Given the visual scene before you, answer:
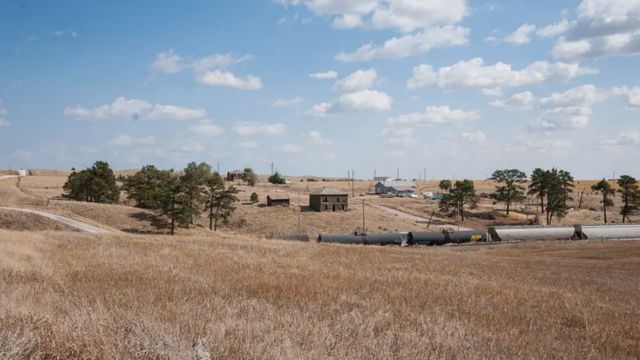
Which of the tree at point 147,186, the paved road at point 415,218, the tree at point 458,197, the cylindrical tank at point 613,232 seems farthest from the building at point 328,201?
the cylindrical tank at point 613,232

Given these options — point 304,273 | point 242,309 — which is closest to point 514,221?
point 304,273

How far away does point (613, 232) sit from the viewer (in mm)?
70125

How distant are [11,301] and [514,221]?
109 metres

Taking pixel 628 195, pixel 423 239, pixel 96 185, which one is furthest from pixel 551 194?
pixel 96 185

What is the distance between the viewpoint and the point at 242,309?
11.2 meters

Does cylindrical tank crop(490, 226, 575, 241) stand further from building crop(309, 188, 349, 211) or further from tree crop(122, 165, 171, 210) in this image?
tree crop(122, 165, 171, 210)

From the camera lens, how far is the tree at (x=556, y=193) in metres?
101

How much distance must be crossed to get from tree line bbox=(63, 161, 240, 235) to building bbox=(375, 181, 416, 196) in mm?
84416

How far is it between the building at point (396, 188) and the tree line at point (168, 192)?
84416 mm

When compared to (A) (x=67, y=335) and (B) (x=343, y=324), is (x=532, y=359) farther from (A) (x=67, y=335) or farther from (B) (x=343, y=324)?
(A) (x=67, y=335)

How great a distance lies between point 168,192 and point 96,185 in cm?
2360

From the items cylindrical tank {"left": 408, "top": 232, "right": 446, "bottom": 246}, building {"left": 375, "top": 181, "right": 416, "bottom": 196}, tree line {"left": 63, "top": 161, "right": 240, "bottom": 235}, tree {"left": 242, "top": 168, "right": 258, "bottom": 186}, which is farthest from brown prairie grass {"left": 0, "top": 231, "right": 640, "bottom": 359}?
tree {"left": 242, "top": 168, "right": 258, "bottom": 186}

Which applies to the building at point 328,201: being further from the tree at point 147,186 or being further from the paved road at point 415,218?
the tree at point 147,186

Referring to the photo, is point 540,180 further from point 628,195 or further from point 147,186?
point 147,186
